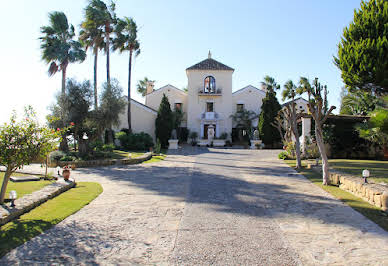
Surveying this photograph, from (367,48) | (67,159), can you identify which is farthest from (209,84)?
(367,48)

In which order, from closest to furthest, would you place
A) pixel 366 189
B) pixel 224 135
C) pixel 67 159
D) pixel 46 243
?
pixel 46 243 < pixel 366 189 < pixel 67 159 < pixel 224 135

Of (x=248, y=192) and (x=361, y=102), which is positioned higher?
(x=361, y=102)

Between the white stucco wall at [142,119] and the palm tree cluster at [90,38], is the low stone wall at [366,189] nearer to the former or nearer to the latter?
the palm tree cluster at [90,38]

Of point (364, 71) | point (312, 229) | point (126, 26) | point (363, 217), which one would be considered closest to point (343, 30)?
point (364, 71)

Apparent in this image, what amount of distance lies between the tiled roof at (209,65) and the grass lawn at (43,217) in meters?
24.9

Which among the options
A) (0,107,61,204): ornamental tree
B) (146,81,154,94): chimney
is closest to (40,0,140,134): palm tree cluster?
(146,81,154,94): chimney

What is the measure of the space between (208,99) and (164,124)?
645cm

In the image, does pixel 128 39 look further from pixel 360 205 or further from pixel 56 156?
pixel 360 205

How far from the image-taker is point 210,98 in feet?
105

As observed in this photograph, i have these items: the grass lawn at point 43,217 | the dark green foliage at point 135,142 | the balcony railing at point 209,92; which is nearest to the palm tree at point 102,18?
the dark green foliage at point 135,142

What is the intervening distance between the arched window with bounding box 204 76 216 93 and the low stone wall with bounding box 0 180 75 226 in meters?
24.1

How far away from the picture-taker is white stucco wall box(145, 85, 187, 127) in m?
32.7

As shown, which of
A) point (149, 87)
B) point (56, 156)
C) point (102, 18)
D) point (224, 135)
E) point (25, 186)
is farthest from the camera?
point (149, 87)

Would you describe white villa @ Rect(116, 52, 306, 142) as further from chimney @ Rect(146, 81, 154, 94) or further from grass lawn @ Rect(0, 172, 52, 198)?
grass lawn @ Rect(0, 172, 52, 198)
